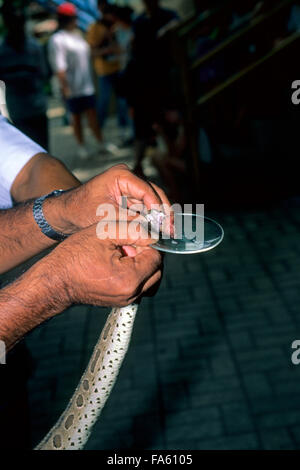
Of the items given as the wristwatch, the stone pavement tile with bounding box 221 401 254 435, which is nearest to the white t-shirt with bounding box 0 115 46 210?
the wristwatch

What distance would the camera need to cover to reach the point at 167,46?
465 centimetres

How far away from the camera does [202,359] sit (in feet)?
9.63

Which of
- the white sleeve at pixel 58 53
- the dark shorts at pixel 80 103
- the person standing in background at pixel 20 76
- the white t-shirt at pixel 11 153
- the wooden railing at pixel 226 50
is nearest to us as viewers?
the white t-shirt at pixel 11 153

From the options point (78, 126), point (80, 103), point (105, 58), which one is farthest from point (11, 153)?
point (105, 58)

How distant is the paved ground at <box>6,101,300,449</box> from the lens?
2451mm

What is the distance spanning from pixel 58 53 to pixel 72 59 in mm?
237

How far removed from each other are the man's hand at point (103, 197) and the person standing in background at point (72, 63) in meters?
6.16

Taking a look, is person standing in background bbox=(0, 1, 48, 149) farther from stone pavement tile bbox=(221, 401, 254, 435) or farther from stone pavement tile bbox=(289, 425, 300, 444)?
stone pavement tile bbox=(289, 425, 300, 444)

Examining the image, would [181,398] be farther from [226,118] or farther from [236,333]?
[226,118]

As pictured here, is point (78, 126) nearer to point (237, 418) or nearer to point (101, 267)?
point (237, 418)

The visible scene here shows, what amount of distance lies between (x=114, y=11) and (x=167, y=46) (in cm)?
299

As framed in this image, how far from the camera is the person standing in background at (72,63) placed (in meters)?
6.68

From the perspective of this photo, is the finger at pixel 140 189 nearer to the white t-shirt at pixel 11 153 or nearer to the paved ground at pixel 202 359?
the white t-shirt at pixel 11 153

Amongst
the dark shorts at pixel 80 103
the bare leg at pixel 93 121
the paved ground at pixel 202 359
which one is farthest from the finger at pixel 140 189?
the bare leg at pixel 93 121
